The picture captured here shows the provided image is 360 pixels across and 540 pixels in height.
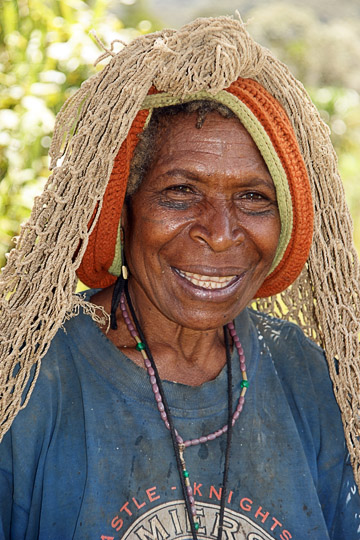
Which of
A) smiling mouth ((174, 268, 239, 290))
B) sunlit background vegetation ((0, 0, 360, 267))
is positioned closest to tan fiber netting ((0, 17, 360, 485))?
smiling mouth ((174, 268, 239, 290))

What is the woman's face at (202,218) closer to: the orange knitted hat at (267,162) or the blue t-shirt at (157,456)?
the orange knitted hat at (267,162)

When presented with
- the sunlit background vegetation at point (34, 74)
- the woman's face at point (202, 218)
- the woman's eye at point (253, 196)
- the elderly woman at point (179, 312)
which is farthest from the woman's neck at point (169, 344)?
the sunlit background vegetation at point (34, 74)

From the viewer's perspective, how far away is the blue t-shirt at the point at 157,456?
1.91 meters

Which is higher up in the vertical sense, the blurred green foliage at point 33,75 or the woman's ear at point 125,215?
the blurred green foliage at point 33,75

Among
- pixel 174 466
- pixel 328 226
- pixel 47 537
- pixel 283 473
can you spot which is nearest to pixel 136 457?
pixel 174 466

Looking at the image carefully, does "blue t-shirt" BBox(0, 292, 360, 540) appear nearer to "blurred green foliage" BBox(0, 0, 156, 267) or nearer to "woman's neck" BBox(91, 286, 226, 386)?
"woman's neck" BBox(91, 286, 226, 386)

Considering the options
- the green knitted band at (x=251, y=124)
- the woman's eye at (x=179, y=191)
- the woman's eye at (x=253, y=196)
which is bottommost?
the woman's eye at (x=179, y=191)

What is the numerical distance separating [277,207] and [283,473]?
756mm

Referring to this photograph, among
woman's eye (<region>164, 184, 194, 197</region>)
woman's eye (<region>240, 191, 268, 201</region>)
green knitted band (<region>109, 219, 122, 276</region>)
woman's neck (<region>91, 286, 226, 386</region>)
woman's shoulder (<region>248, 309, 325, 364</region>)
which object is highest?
woman's eye (<region>240, 191, 268, 201</region>)

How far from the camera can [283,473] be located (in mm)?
2125

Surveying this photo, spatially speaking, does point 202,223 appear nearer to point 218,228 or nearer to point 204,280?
point 218,228

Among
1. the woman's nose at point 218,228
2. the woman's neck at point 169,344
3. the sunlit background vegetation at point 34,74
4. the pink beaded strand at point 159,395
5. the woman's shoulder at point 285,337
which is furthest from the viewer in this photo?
the sunlit background vegetation at point 34,74

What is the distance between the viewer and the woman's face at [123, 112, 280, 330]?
199 centimetres

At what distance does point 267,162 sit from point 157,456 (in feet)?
2.79
